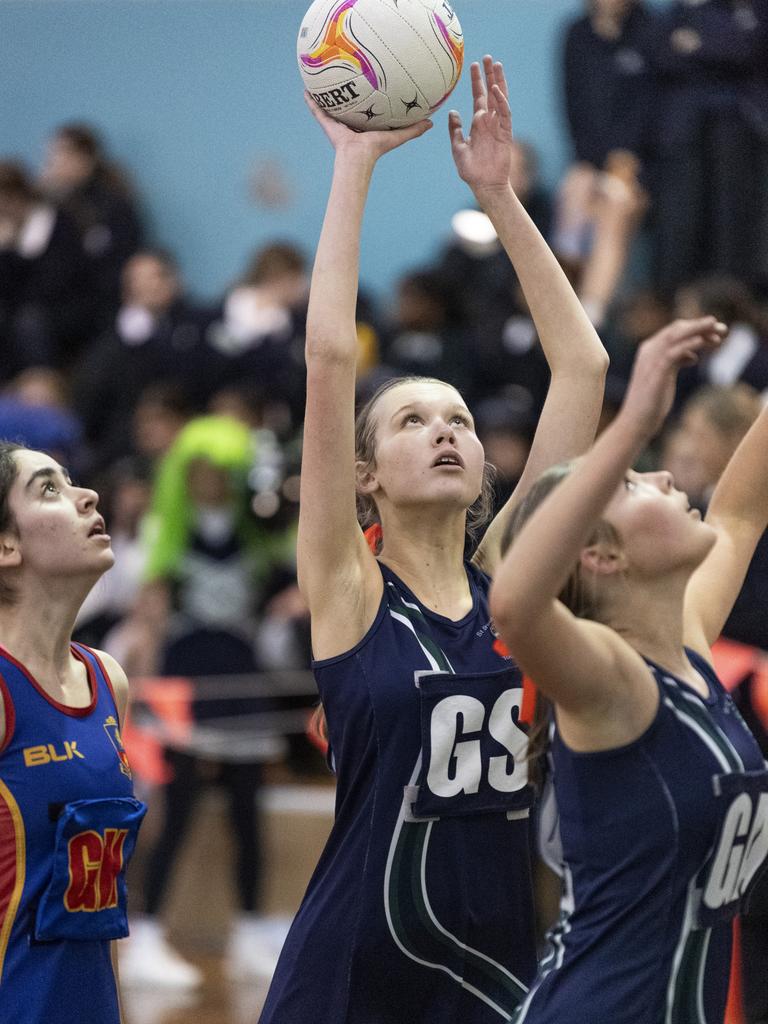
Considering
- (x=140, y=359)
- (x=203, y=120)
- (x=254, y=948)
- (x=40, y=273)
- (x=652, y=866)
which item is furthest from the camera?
(x=203, y=120)

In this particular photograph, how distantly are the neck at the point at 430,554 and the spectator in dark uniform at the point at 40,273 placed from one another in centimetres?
701

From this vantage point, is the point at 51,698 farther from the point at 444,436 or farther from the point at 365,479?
the point at 444,436

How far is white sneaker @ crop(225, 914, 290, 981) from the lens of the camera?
616cm

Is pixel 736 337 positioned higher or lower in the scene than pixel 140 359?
lower

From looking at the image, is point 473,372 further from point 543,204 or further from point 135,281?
point 135,281

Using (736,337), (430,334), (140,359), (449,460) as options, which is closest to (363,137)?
(449,460)

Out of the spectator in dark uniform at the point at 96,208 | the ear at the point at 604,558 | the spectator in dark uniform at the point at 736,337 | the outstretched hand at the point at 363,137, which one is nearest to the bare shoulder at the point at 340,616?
the ear at the point at 604,558

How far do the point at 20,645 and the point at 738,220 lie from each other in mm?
5910

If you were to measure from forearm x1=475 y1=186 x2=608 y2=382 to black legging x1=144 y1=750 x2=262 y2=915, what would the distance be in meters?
3.78

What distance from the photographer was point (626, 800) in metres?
2.26

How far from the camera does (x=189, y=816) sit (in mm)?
6555

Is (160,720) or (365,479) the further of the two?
(160,720)

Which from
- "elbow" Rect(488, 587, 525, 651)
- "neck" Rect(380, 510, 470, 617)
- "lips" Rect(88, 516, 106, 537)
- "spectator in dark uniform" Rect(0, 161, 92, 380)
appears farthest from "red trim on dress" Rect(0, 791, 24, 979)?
"spectator in dark uniform" Rect(0, 161, 92, 380)

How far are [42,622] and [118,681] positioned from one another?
0.22 meters
